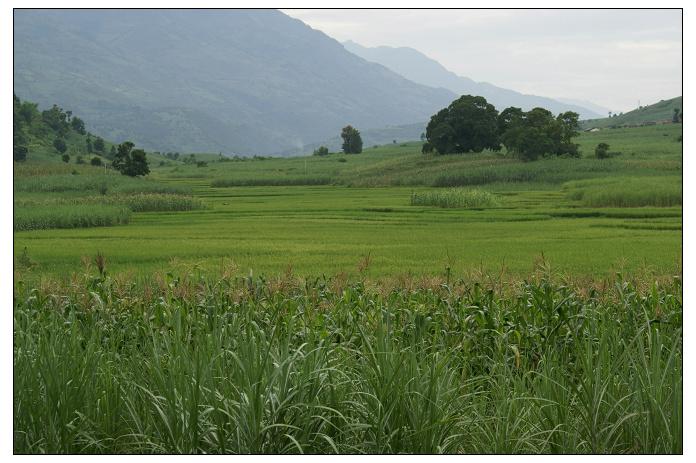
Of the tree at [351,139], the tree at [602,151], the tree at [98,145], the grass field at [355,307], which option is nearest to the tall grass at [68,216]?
the grass field at [355,307]

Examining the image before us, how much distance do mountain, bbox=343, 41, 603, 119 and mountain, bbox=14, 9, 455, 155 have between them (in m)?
0.65

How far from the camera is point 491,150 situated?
12617 millimetres

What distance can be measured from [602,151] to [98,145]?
1035 centimetres

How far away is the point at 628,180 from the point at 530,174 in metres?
2.63

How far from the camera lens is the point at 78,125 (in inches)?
550

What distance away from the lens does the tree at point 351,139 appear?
14.2 metres

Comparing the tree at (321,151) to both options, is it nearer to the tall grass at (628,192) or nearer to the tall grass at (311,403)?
the tall grass at (628,192)

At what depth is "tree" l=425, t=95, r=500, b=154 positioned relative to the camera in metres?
12.1

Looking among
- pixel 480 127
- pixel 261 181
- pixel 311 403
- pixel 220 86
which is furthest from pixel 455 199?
pixel 311 403

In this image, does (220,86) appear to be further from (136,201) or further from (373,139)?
(373,139)

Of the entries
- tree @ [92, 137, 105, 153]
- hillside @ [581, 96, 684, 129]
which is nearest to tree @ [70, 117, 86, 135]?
tree @ [92, 137, 105, 153]

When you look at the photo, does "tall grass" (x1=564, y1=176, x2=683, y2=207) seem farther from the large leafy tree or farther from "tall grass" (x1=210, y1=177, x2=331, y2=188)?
"tall grass" (x1=210, y1=177, x2=331, y2=188)

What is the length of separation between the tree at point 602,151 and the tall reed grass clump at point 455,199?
91.1 inches
